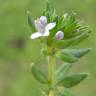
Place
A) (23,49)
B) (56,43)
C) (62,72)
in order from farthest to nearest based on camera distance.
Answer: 1. (23,49)
2. (62,72)
3. (56,43)

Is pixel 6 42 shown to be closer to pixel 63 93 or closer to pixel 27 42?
pixel 27 42

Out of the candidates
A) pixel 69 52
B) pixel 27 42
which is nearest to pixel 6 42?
pixel 27 42

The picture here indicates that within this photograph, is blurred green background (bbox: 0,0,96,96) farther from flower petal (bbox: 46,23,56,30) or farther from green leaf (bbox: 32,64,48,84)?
flower petal (bbox: 46,23,56,30)

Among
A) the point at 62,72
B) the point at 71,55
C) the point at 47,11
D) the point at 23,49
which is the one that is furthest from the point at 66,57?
the point at 23,49

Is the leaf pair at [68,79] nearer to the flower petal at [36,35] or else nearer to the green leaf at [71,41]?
the green leaf at [71,41]

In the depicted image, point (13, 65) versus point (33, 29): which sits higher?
point (13, 65)

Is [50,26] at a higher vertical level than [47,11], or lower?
lower

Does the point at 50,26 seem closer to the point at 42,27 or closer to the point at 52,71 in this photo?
the point at 42,27
